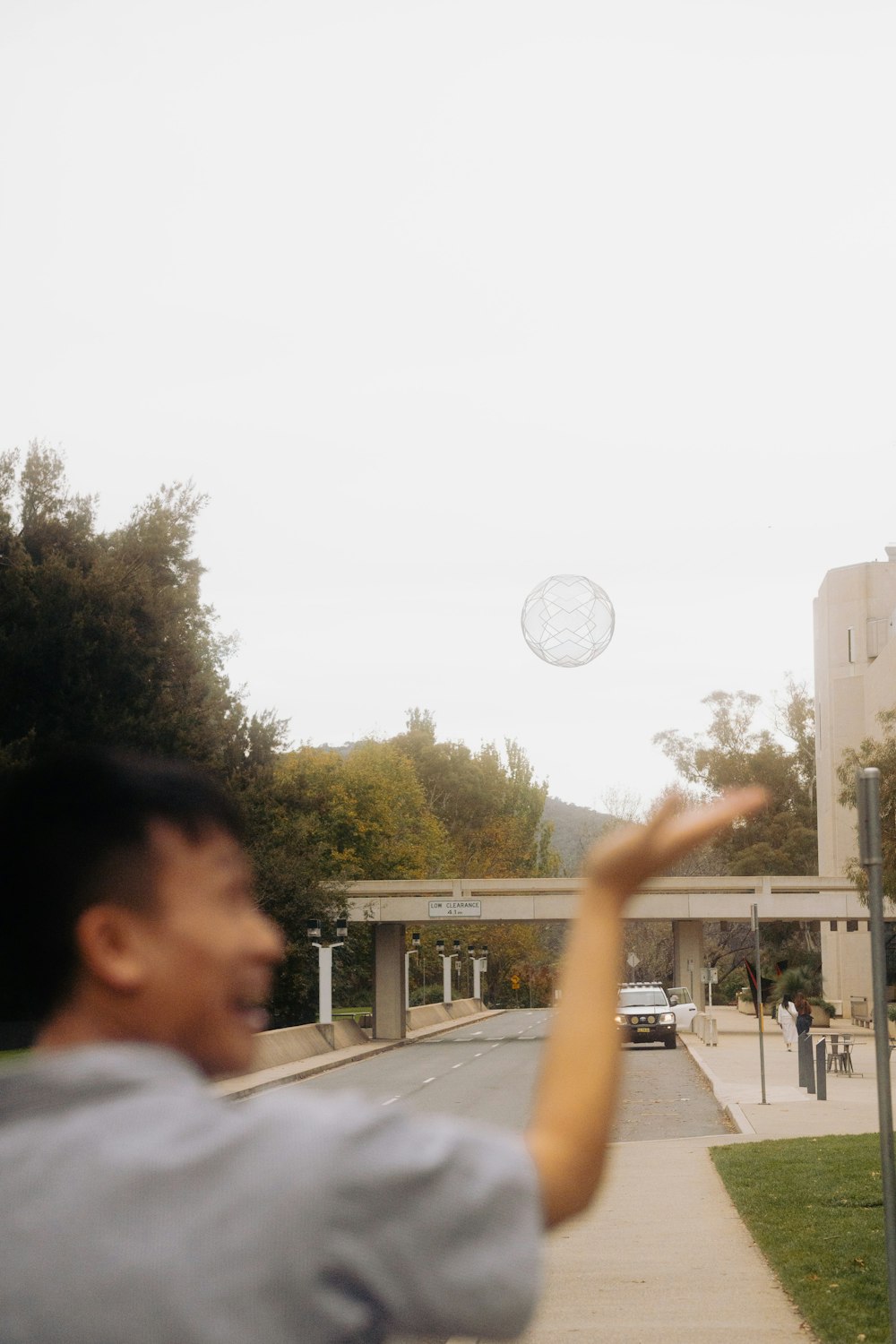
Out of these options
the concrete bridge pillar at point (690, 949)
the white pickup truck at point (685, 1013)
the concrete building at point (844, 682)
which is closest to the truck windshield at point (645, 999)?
the white pickup truck at point (685, 1013)

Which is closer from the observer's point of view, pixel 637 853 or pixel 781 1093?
pixel 637 853

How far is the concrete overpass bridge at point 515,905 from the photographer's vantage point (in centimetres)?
5488

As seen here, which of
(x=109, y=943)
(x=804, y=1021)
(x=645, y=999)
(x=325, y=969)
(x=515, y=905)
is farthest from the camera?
(x=515, y=905)

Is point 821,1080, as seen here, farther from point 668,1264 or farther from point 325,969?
point 325,969

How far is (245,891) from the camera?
5.35ft

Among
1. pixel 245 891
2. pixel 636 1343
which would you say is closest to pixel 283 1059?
pixel 636 1343

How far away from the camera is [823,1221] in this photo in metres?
12.1

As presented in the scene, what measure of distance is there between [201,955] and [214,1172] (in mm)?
269

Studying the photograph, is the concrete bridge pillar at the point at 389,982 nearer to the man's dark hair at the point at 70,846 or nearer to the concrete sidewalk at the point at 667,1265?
the concrete sidewalk at the point at 667,1265

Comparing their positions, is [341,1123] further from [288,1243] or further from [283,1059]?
[283,1059]

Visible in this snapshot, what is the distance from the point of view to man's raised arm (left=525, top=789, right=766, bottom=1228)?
56.3 inches

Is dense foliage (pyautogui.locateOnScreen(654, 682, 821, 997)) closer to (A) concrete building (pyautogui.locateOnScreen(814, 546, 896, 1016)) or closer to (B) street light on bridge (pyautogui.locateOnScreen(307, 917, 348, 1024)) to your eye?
(A) concrete building (pyautogui.locateOnScreen(814, 546, 896, 1016))

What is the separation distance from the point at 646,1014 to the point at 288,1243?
44900mm

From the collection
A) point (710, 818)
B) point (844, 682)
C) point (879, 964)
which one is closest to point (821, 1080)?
point (879, 964)
